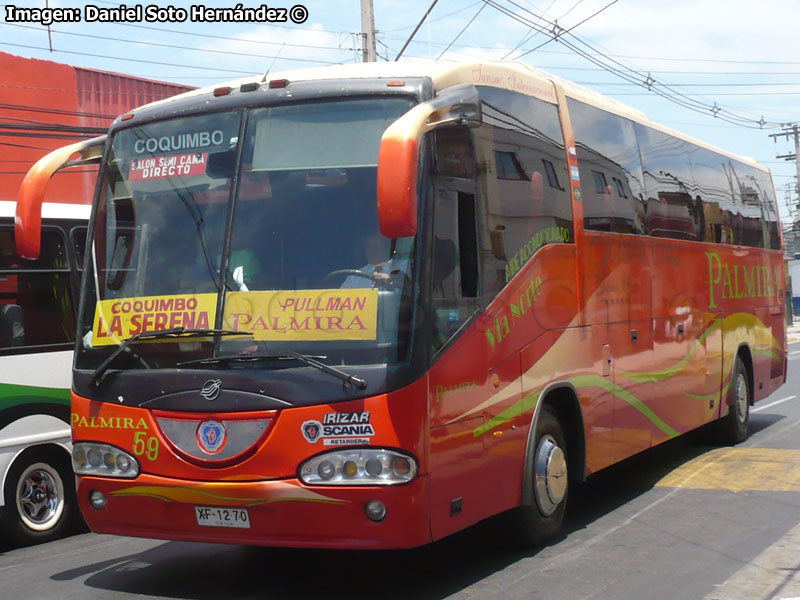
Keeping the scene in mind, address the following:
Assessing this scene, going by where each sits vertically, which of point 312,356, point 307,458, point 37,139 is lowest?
point 307,458

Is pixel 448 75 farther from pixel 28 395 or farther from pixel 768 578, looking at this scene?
pixel 28 395

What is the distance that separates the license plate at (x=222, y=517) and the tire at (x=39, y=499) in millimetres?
3162

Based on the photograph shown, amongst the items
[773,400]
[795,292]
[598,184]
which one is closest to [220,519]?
[598,184]

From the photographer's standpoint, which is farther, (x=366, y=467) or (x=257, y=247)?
(x=257, y=247)

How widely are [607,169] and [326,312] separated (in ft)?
13.6

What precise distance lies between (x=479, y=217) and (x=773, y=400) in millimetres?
13504

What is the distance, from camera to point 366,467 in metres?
5.68

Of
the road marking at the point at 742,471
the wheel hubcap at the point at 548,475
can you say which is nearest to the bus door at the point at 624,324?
the road marking at the point at 742,471

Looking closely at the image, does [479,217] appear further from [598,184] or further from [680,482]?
[680,482]

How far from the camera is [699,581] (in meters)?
6.48

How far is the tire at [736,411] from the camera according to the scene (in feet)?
41.4

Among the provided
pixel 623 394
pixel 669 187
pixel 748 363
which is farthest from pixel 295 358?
pixel 748 363

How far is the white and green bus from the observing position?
8484 mm

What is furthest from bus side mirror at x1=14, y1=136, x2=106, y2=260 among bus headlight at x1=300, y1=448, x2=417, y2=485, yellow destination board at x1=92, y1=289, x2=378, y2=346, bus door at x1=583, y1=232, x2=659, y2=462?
bus door at x1=583, y1=232, x2=659, y2=462
